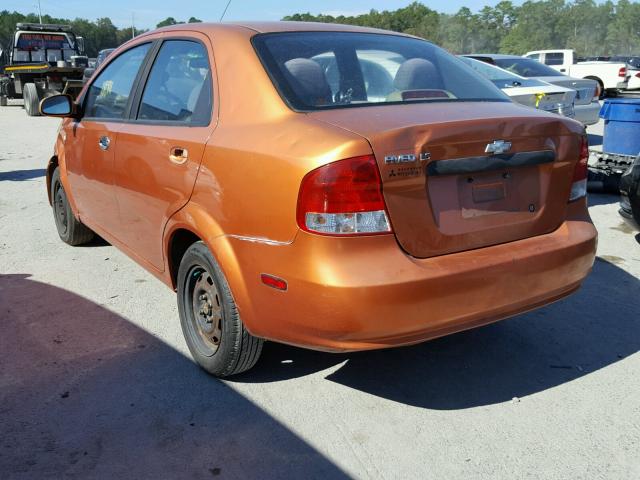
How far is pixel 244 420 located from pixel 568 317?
2.24m

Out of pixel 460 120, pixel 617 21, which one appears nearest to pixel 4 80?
pixel 460 120

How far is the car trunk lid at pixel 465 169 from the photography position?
2572 mm

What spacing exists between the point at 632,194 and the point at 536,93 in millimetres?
4141

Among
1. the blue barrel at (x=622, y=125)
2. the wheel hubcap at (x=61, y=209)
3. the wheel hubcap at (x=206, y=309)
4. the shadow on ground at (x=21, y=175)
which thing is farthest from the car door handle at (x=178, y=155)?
the shadow on ground at (x=21, y=175)

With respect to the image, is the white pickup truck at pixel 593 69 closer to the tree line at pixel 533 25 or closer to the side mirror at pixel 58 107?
the side mirror at pixel 58 107

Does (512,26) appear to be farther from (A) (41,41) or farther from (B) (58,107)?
(B) (58,107)

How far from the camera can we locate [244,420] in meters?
2.96

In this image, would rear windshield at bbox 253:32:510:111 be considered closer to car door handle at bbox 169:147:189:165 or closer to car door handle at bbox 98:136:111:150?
car door handle at bbox 169:147:189:165

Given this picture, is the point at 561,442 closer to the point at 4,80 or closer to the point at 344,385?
the point at 344,385

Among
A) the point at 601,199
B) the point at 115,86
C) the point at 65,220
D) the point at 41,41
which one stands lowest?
the point at 601,199

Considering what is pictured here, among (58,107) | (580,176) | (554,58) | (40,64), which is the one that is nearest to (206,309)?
(580,176)

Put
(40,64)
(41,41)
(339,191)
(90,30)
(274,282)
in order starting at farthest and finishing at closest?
(90,30), (41,41), (40,64), (274,282), (339,191)

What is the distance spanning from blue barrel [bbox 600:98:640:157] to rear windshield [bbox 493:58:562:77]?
15.3 feet

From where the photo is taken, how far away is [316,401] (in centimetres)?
312
